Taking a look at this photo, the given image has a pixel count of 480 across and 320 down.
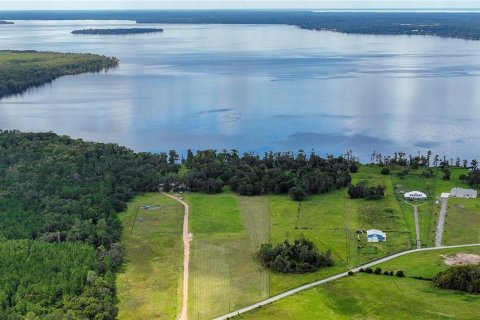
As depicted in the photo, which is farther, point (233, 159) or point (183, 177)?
point (233, 159)

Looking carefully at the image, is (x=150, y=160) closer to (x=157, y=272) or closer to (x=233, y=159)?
(x=233, y=159)

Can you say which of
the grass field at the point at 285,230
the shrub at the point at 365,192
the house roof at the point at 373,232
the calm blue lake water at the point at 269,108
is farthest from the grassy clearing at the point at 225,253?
the calm blue lake water at the point at 269,108

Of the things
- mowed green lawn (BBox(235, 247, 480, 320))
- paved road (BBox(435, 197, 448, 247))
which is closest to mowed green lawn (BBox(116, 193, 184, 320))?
mowed green lawn (BBox(235, 247, 480, 320))

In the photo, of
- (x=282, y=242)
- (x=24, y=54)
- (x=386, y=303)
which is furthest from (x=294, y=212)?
(x=24, y=54)

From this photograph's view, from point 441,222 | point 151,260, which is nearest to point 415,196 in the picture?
point 441,222

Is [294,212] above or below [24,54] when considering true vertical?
below

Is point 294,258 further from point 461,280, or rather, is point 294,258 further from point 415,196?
point 415,196

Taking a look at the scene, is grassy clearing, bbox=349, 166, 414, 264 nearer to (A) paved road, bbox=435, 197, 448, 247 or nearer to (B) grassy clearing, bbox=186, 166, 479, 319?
(B) grassy clearing, bbox=186, 166, 479, 319
